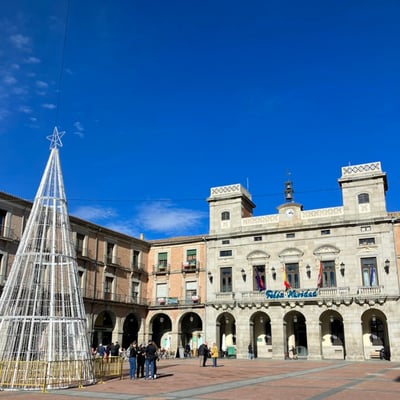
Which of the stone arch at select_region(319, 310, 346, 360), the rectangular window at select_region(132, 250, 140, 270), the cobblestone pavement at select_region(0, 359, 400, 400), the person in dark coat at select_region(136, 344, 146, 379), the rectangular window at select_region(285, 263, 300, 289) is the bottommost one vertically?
the cobblestone pavement at select_region(0, 359, 400, 400)

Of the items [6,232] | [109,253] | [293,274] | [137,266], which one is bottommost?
[293,274]

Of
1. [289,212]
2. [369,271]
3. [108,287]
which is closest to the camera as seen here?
[369,271]

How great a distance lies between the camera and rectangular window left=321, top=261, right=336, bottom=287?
3675 centimetres

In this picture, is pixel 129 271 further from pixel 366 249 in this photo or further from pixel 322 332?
pixel 366 249

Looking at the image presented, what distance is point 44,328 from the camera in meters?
17.5

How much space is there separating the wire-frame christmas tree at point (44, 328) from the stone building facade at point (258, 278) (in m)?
13.9

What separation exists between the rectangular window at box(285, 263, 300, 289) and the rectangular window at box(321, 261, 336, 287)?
2112mm

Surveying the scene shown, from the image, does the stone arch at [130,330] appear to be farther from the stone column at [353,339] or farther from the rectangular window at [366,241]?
the rectangular window at [366,241]

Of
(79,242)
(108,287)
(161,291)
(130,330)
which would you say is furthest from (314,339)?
(79,242)

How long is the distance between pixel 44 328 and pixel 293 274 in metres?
24.7

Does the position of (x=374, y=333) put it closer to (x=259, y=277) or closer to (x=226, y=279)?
(x=259, y=277)

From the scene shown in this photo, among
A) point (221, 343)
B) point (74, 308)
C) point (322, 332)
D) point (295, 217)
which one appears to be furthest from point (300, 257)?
point (74, 308)

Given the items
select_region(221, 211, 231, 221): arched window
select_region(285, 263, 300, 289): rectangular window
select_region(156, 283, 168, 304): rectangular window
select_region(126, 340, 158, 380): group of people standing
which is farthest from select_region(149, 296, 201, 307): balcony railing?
select_region(126, 340, 158, 380): group of people standing

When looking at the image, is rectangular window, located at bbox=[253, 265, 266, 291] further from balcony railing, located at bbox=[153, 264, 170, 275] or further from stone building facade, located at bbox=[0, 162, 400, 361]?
balcony railing, located at bbox=[153, 264, 170, 275]
